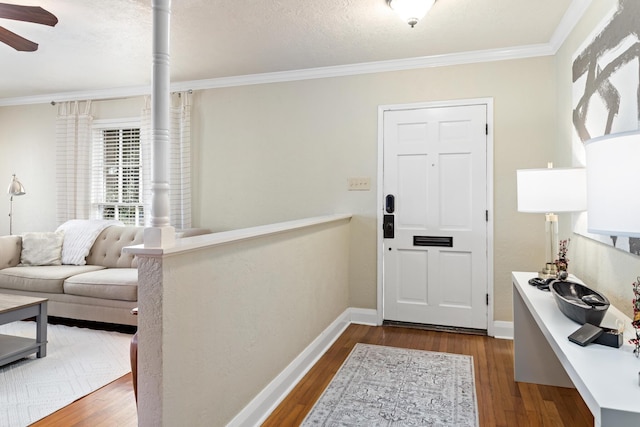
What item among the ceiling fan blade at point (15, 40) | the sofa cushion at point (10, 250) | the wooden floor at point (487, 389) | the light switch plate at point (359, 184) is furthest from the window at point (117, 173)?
the wooden floor at point (487, 389)

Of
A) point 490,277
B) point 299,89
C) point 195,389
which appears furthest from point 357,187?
point 195,389

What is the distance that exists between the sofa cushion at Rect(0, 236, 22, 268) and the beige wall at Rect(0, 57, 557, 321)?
1726 mm

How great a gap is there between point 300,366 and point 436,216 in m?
1.84

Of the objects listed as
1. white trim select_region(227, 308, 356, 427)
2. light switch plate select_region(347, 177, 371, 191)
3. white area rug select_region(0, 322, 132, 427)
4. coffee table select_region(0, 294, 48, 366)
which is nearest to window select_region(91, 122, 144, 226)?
white area rug select_region(0, 322, 132, 427)

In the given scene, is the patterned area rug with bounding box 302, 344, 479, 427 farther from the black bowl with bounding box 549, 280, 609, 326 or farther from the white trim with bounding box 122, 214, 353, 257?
the white trim with bounding box 122, 214, 353, 257

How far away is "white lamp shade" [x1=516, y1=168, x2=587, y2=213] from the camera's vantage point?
2.16 meters

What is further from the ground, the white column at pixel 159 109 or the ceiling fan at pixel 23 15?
the ceiling fan at pixel 23 15

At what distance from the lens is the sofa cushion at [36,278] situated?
3621 mm

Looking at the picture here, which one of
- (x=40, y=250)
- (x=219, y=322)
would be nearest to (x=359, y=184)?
(x=219, y=322)

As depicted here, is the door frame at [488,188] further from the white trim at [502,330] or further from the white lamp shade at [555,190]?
the white lamp shade at [555,190]

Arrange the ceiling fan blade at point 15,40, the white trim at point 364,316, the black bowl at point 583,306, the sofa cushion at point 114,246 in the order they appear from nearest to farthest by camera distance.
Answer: the black bowl at point 583,306
the ceiling fan blade at point 15,40
the white trim at point 364,316
the sofa cushion at point 114,246

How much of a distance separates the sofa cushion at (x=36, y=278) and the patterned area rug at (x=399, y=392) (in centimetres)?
271

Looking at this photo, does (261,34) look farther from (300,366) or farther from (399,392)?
(399,392)

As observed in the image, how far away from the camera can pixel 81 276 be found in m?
3.61
